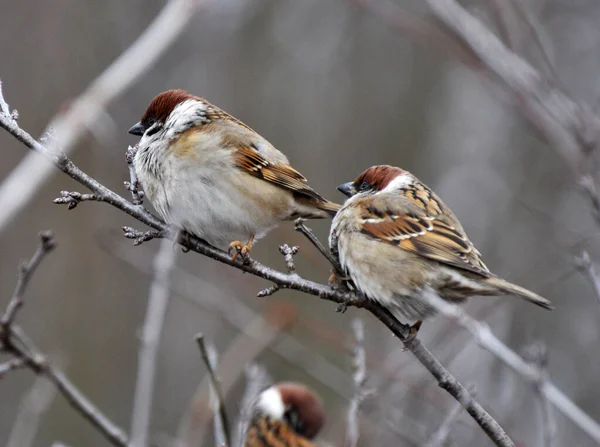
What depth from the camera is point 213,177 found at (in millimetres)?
3967

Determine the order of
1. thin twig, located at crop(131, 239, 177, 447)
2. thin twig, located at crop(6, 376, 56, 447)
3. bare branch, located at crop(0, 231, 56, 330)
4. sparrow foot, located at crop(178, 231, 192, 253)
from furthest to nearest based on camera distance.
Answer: sparrow foot, located at crop(178, 231, 192, 253), thin twig, located at crop(6, 376, 56, 447), thin twig, located at crop(131, 239, 177, 447), bare branch, located at crop(0, 231, 56, 330)

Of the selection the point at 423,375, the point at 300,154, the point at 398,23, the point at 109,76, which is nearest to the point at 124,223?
the point at 300,154

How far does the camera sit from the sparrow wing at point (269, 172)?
4.13m

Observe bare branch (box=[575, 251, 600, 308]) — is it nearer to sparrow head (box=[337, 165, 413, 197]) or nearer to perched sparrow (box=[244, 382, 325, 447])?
sparrow head (box=[337, 165, 413, 197])

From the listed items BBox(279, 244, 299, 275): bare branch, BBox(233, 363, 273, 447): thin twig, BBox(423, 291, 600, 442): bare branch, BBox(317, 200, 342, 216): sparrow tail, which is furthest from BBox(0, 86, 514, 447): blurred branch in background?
BBox(317, 200, 342, 216): sparrow tail

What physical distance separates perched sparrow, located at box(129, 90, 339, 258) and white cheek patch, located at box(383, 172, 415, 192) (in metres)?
0.30

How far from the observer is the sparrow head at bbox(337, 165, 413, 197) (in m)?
4.25

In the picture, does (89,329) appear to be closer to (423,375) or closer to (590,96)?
(423,375)

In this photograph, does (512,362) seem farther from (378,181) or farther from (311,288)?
(378,181)

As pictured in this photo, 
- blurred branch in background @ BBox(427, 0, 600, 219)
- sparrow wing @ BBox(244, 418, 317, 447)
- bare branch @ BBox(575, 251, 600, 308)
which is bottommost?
sparrow wing @ BBox(244, 418, 317, 447)

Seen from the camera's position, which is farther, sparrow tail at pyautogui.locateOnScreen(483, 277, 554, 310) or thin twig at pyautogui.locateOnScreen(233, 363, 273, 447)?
thin twig at pyautogui.locateOnScreen(233, 363, 273, 447)

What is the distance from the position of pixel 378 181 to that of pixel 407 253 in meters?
0.73

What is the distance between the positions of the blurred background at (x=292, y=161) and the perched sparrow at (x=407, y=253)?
217 centimetres

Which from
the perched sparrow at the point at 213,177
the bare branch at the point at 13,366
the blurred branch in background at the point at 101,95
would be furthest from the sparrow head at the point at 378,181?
the bare branch at the point at 13,366
